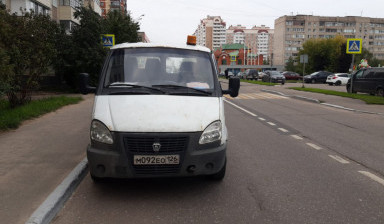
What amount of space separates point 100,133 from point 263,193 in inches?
84.1

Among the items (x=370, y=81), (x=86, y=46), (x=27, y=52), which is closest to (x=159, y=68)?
(x=27, y=52)

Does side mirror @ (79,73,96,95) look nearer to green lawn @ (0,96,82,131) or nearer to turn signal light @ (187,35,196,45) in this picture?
turn signal light @ (187,35,196,45)

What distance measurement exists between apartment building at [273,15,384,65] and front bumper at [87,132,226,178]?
138m

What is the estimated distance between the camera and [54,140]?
305 inches

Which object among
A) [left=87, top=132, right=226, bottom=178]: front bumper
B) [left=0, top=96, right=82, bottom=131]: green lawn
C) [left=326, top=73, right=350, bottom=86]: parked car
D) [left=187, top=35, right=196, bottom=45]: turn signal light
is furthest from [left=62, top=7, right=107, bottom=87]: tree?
[left=326, top=73, right=350, bottom=86]: parked car

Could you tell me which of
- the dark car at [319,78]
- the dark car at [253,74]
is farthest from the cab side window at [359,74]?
the dark car at [253,74]

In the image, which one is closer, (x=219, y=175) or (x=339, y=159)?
(x=219, y=175)

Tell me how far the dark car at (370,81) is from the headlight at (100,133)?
1998 cm

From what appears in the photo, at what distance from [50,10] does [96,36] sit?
12.3 meters

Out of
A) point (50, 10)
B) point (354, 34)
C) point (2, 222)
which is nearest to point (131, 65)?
point (2, 222)

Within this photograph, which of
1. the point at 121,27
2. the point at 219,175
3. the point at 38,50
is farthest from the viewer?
the point at 121,27

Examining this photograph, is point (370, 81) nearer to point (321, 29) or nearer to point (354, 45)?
point (354, 45)

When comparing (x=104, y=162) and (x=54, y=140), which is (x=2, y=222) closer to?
(x=104, y=162)

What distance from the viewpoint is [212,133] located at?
4.48m
